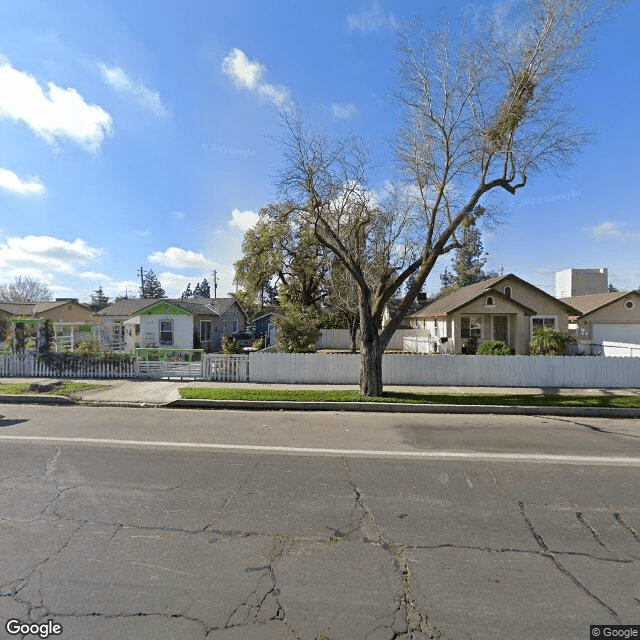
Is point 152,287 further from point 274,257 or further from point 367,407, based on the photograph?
point 367,407

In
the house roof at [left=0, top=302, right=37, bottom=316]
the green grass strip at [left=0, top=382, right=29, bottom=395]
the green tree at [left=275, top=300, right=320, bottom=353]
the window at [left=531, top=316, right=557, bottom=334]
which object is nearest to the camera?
the green grass strip at [left=0, top=382, right=29, bottom=395]

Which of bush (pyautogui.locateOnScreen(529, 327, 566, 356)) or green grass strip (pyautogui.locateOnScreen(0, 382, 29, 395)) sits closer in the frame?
green grass strip (pyautogui.locateOnScreen(0, 382, 29, 395))

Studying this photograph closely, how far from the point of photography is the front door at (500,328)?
22828 mm

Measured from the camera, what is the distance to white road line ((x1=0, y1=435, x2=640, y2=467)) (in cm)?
617

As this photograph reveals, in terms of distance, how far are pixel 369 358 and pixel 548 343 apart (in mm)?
12007

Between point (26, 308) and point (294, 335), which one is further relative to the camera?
point (26, 308)

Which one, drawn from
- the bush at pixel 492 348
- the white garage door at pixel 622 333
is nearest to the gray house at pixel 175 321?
the bush at pixel 492 348

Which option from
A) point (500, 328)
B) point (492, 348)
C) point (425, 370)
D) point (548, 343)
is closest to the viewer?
point (425, 370)

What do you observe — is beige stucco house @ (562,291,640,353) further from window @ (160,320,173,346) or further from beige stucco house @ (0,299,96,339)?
beige stucco house @ (0,299,96,339)

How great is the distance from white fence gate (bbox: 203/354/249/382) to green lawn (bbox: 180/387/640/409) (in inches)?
80.0

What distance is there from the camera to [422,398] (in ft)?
35.4

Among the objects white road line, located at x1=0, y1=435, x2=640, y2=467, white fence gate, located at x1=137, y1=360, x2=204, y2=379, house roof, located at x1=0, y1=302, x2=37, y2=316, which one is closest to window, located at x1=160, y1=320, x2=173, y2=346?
white fence gate, located at x1=137, y1=360, x2=204, y2=379

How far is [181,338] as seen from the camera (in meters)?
23.2

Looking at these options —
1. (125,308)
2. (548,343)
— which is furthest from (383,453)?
(125,308)
